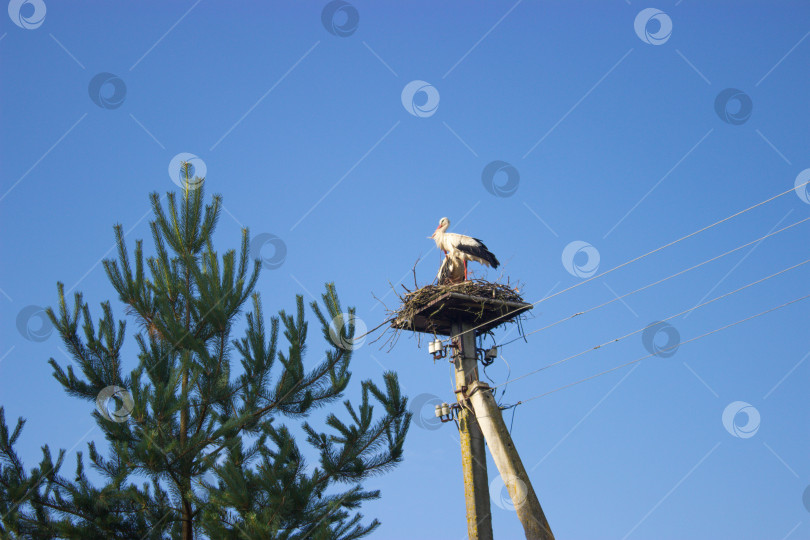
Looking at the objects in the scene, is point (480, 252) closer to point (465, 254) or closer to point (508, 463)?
point (465, 254)

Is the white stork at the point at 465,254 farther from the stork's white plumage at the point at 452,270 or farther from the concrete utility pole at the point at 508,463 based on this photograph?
the concrete utility pole at the point at 508,463

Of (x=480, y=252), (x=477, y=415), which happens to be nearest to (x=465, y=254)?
(x=480, y=252)

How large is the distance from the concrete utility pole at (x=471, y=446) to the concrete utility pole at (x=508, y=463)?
0.80ft

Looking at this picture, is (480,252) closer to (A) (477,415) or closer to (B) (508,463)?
(A) (477,415)

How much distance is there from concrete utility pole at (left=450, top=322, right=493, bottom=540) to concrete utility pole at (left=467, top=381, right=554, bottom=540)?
24 centimetres

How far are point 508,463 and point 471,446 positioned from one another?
3.02 feet

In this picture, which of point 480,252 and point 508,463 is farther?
point 480,252

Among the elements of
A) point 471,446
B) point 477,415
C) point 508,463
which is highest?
point 477,415

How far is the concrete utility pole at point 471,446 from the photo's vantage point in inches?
423

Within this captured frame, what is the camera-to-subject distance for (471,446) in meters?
11.3

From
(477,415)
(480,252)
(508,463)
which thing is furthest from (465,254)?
(508,463)

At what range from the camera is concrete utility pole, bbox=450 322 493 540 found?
1075 centimetres

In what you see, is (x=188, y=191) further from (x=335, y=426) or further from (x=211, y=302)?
(x=335, y=426)

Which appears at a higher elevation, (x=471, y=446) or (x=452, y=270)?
(x=452, y=270)
